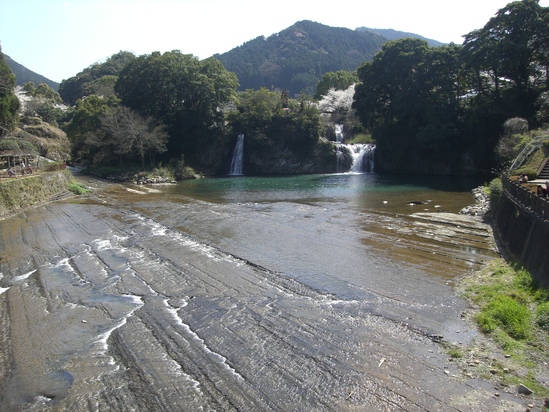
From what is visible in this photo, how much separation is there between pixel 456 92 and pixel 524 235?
119 feet

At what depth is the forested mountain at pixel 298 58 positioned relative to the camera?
15462 cm

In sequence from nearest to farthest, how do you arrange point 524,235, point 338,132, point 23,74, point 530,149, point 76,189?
point 524,235 < point 530,149 < point 76,189 < point 338,132 < point 23,74

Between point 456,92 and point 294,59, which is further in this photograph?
point 294,59

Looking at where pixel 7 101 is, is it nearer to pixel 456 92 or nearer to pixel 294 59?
pixel 456 92

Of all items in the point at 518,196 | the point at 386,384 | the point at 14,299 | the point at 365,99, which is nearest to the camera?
the point at 386,384

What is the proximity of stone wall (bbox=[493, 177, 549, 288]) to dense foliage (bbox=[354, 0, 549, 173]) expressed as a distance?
2391 cm

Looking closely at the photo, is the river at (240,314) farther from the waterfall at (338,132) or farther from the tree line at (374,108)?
the waterfall at (338,132)

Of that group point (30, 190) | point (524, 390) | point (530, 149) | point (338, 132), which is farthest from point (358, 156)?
point (524, 390)

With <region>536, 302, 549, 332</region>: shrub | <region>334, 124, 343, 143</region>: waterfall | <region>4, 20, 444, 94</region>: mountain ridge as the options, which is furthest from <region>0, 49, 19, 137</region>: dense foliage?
<region>4, 20, 444, 94</region>: mountain ridge

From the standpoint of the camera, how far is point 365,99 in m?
51.2

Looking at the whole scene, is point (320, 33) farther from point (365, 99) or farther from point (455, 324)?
point (455, 324)

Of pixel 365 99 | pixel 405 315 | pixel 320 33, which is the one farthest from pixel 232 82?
pixel 320 33

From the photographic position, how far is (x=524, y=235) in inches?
534

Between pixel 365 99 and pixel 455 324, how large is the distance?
44.7m
